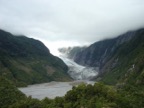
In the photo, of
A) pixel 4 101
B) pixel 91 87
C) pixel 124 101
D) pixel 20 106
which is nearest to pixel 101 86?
pixel 91 87

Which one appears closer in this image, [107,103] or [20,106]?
[107,103]

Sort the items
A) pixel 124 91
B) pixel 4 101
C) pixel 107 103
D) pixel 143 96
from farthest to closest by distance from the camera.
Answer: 1. pixel 4 101
2. pixel 124 91
3. pixel 143 96
4. pixel 107 103

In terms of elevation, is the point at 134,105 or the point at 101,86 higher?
the point at 101,86

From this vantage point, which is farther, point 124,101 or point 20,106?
point 20,106

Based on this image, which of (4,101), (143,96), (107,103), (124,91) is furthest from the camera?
(4,101)

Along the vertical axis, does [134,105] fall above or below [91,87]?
below

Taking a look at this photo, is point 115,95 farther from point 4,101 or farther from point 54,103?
point 4,101

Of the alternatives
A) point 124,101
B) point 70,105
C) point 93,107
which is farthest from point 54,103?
point 124,101

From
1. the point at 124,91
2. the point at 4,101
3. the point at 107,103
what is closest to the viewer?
the point at 107,103

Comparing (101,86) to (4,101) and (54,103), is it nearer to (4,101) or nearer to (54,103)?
(54,103)
